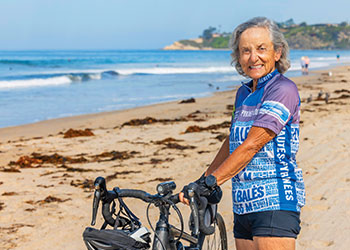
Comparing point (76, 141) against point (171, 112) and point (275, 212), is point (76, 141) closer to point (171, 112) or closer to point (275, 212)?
point (171, 112)

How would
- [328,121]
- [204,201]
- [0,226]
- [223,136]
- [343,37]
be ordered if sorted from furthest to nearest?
[343,37] → [328,121] → [223,136] → [0,226] → [204,201]

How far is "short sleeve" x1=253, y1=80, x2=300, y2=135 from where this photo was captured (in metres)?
2.13

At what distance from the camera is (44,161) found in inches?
318

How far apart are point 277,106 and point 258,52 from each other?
334mm

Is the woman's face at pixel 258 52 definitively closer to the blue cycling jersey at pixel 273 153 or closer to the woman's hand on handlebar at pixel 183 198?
the blue cycling jersey at pixel 273 153

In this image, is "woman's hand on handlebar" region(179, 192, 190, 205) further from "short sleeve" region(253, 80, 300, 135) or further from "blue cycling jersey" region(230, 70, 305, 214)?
"short sleeve" region(253, 80, 300, 135)

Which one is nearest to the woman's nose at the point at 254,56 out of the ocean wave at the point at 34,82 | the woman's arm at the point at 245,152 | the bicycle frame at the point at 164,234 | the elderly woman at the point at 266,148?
the elderly woman at the point at 266,148

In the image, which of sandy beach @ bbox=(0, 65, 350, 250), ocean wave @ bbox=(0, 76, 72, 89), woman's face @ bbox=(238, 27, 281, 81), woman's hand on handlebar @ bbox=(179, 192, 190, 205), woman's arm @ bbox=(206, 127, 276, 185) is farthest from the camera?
ocean wave @ bbox=(0, 76, 72, 89)

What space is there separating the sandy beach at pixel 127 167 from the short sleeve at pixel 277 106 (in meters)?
2.56

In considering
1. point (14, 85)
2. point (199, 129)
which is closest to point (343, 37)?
point (14, 85)

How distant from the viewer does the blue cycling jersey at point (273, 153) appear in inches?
85.8

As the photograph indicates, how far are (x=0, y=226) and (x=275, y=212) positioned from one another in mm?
3945

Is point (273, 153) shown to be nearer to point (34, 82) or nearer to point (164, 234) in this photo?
point (164, 234)

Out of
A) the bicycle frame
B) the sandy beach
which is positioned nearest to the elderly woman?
the bicycle frame
